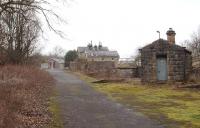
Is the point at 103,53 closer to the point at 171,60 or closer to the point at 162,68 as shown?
the point at 162,68

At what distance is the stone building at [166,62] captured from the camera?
33219 millimetres

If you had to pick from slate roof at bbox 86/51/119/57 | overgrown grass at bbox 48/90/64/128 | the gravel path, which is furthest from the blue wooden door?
A: slate roof at bbox 86/51/119/57

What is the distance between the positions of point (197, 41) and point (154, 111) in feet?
257

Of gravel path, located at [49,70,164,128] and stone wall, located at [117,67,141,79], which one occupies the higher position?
stone wall, located at [117,67,141,79]

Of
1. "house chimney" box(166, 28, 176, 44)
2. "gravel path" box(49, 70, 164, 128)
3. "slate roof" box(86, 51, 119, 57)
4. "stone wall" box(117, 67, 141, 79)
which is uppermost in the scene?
"slate roof" box(86, 51, 119, 57)

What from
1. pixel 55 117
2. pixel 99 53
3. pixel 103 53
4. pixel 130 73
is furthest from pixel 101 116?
pixel 103 53

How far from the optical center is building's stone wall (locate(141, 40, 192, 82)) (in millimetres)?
33219

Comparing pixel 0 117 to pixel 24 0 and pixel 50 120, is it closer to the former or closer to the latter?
pixel 50 120

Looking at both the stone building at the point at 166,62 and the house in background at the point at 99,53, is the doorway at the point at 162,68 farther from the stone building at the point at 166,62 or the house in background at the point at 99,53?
the house in background at the point at 99,53

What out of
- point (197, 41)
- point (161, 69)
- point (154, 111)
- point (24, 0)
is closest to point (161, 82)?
point (161, 69)

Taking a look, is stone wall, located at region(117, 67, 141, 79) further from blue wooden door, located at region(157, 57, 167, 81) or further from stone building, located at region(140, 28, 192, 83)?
blue wooden door, located at region(157, 57, 167, 81)

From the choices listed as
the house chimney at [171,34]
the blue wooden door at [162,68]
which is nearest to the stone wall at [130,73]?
the house chimney at [171,34]

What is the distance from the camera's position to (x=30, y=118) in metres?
13.5

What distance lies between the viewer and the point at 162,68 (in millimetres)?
33531
